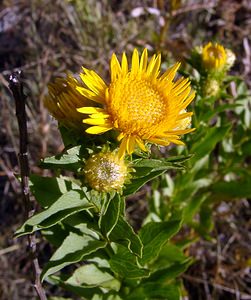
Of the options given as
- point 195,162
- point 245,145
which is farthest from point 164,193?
point 245,145

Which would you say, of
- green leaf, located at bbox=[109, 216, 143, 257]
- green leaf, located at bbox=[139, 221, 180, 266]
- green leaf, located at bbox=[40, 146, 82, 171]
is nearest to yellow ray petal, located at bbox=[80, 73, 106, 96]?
green leaf, located at bbox=[40, 146, 82, 171]

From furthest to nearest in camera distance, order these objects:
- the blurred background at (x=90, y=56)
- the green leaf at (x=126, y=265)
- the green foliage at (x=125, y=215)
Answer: the blurred background at (x=90, y=56) < the green leaf at (x=126, y=265) < the green foliage at (x=125, y=215)

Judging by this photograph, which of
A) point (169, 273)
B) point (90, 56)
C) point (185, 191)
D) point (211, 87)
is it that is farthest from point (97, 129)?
point (90, 56)

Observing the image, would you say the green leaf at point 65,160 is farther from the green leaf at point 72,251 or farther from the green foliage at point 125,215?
the green leaf at point 72,251

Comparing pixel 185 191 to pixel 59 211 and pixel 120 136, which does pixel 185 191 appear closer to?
pixel 59 211

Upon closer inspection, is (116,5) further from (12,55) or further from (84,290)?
(84,290)

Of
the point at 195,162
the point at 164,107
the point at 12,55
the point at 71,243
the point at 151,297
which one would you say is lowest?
the point at 151,297

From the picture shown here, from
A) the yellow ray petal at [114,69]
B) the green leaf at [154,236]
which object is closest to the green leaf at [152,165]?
the yellow ray petal at [114,69]
